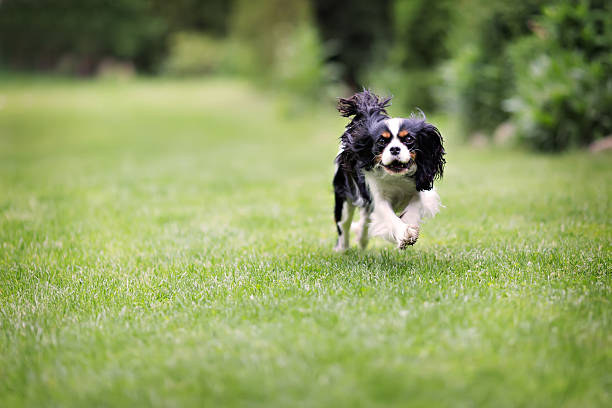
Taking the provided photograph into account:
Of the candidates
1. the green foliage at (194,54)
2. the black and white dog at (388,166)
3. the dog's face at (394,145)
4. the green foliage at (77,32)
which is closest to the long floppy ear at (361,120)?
the black and white dog at (388,166)

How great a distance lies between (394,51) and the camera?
757 inches

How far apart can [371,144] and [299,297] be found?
1340mm

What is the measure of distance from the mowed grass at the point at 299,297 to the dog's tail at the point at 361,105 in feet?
4.18

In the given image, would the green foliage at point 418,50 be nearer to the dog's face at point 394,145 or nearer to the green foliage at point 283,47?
the green foliage at point 283,47

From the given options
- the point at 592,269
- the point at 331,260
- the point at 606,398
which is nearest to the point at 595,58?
the point at 592,269

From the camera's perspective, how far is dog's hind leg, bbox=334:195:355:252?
5.13 meters

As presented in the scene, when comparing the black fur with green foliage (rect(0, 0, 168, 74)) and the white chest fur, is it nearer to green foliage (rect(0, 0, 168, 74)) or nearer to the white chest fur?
the white chest fur

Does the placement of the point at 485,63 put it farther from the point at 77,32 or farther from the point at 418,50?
the point at 77,32

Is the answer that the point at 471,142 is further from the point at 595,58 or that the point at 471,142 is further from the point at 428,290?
the point at 428,290

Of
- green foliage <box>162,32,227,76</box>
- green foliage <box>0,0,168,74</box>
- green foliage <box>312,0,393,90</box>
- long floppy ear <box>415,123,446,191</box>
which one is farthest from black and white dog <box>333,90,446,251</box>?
green foliage <box>0,0,168,74</box>

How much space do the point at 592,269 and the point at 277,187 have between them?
17.7 feet

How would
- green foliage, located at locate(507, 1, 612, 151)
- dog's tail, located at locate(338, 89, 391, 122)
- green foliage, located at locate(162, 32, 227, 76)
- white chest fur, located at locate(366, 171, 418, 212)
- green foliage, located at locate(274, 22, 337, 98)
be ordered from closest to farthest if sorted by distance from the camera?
white chest fur, located at locate(366, 171, 418, 212) → dog's tail, located at locate(338, 89, 391, 122) → green foliage, located at locate(507, 1, 612, 151) → green foliage, located at locate(274, 22, 337, 98) → green foliage, located at locate(162, 32, 227, 76)

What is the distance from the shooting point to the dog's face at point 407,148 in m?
4.18

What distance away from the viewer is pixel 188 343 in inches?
129
